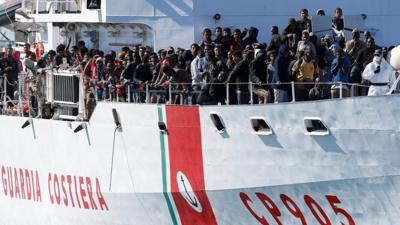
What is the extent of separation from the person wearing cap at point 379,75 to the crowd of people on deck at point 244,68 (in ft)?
0.05

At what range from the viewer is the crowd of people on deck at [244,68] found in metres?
22.2

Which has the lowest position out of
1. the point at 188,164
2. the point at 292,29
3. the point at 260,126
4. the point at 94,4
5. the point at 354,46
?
the point at 188,164

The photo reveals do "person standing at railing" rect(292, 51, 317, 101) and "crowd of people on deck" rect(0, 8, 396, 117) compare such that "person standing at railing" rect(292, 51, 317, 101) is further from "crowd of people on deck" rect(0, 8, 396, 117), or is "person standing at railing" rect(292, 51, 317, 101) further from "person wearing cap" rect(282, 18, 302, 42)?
"person wearing cap" rect(282, 18, 302, 42)

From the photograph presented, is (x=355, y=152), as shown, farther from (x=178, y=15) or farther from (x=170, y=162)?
(x=178, y=15)

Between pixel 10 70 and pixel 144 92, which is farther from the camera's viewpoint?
pixel 10 70

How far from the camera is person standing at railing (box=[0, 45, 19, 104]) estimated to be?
3053 cm

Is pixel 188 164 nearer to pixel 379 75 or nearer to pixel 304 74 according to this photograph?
pixel 304 74

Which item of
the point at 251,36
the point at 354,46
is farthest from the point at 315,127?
the point at 251,36

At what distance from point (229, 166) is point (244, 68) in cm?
165

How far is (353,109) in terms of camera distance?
20469 mm

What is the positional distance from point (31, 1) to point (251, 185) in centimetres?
1030

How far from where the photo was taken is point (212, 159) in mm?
22500

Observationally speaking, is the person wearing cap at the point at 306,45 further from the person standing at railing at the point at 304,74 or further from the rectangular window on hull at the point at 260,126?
the rectangular window on hull at the point at 260,126

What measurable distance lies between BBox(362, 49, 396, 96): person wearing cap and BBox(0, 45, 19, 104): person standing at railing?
11240mm
